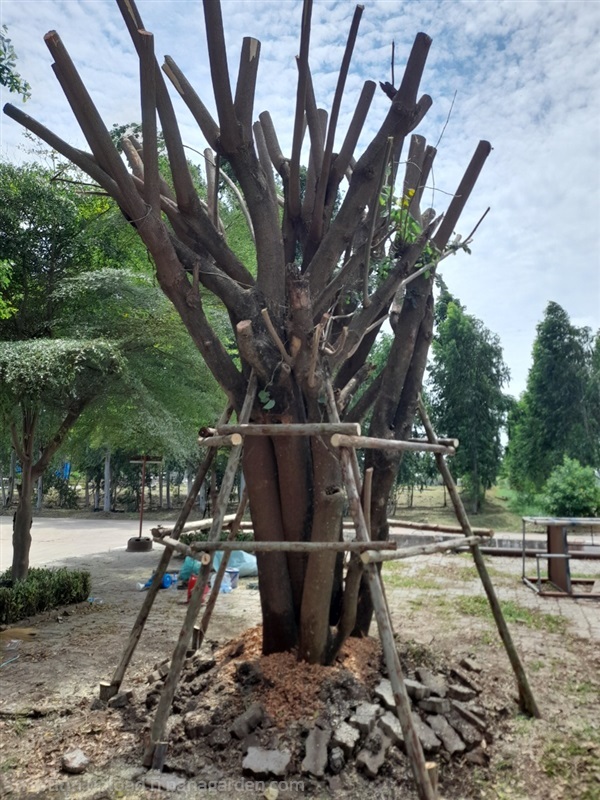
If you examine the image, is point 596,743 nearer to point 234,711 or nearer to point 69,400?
point 234,711

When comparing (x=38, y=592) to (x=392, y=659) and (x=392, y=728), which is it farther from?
(x=392, y=659)

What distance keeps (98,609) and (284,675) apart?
16.8 ft

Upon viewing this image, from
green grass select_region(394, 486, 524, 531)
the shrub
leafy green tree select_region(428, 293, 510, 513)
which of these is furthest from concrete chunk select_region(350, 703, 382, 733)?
leafy green tree select_region(428, 293, 510, 513)

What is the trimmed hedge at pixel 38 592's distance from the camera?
784 cm

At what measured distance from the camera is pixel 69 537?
60.1 feet

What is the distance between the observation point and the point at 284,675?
452 centimetres

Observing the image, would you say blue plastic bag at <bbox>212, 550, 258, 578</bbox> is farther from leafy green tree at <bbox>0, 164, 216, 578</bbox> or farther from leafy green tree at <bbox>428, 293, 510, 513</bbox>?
leafy green tree at <bbox>428, 293, 510, 513</bbox>

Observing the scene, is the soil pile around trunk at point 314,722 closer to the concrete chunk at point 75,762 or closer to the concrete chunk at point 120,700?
the concrete chunk at point 120,700

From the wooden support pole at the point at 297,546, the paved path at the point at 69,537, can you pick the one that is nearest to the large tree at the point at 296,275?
the wooden support pole at the point at 297,546

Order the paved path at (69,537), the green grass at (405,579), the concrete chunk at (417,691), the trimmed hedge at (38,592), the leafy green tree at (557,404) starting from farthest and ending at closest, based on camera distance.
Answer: the leafy green tree at (557,404) → the paved path at (69,537) → the green grass at (405,579) → the trimmed hedge at (38,592) → the concrete chunk at (417,691)

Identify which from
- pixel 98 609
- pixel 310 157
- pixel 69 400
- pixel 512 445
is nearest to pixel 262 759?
pixel 310 157

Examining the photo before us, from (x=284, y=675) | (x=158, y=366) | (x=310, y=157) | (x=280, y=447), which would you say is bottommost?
(x=284, y=675)

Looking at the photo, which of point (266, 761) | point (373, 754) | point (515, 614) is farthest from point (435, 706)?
point (515, 614)

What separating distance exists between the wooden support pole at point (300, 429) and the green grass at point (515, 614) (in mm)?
4767
